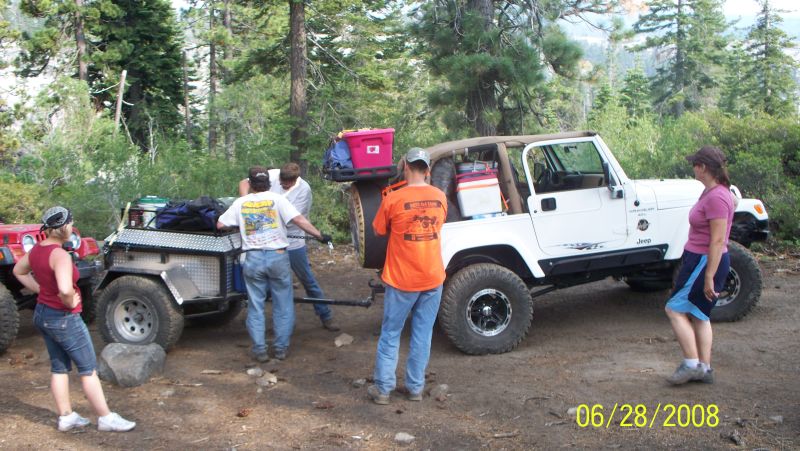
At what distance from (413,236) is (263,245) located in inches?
68.5

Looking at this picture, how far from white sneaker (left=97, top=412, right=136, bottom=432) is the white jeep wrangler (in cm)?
238

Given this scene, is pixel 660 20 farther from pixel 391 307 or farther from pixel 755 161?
pixel 391 307

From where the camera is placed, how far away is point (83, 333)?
194 inches

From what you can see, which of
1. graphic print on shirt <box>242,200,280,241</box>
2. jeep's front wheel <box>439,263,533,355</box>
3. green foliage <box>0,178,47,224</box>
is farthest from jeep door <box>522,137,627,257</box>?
green foliage <box>0,178,47,224</box>

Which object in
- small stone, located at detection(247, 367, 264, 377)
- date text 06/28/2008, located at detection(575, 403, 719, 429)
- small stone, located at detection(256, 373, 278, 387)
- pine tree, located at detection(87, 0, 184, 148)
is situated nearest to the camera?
date text 06/28/2008, located at detection(575, 403, 719, 429)

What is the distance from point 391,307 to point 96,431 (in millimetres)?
2200

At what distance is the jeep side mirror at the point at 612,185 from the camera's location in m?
6.80

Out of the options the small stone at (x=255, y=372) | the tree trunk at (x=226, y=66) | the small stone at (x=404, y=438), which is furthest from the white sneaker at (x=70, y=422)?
the tree trunk at (x=226, y=66)

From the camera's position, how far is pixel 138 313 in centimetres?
678

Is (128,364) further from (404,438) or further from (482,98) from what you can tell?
(482,98)

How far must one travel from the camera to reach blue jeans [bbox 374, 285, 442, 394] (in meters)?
5.25

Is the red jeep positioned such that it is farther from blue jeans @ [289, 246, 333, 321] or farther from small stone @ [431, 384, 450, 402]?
small stone @ [431, 384, 450, 402]

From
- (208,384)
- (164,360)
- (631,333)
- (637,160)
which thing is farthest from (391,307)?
(637,160)

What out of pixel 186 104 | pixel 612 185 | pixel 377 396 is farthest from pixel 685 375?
pixel 186 104
